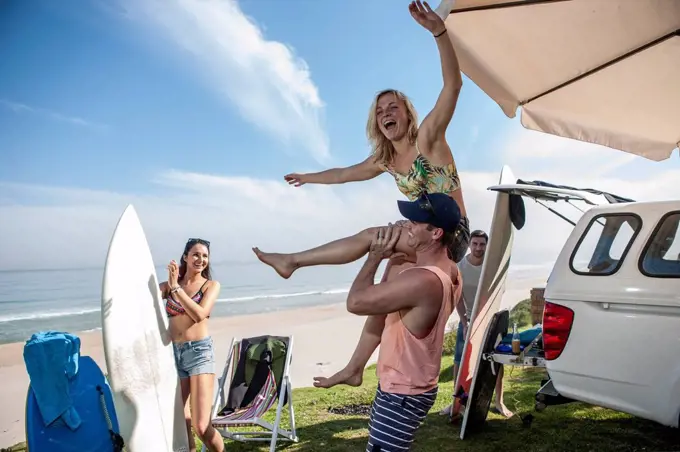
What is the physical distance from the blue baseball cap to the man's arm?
195mm

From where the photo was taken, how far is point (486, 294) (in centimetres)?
439

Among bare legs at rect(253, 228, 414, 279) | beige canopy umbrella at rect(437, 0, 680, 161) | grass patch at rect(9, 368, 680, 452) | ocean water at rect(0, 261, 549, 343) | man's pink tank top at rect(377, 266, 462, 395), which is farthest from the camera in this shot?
ocean water at rect(0, 261, 549, 343)

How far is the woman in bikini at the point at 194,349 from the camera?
141 inches

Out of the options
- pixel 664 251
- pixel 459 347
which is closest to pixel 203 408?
pixel 459 347

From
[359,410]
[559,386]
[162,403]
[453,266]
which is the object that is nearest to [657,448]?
[559,386]

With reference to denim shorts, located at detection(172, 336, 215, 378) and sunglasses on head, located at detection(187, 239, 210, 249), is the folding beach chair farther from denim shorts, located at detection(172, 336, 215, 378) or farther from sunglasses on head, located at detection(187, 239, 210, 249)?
sunglasses on head, located at detection(187, 239, 210, 249)

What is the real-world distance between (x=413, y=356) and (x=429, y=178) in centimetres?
77

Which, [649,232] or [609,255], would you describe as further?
[609,255]

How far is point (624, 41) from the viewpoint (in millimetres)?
3025

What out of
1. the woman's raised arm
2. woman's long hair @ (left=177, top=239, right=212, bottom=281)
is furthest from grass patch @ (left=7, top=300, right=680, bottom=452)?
the woman's raised arm

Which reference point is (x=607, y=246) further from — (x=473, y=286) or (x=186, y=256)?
(x=186, y=256)

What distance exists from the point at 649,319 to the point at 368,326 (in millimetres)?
1557

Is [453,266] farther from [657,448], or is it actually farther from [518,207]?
[657,448]

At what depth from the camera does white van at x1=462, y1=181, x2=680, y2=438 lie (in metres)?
2.42
